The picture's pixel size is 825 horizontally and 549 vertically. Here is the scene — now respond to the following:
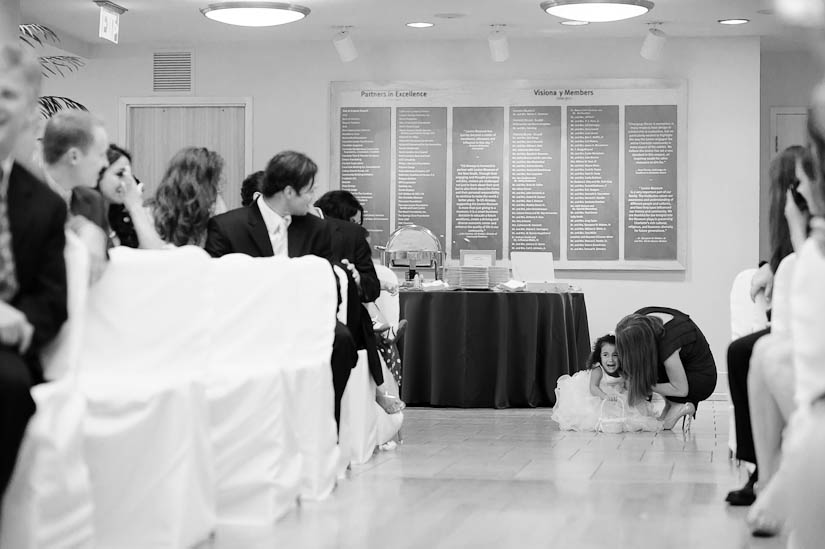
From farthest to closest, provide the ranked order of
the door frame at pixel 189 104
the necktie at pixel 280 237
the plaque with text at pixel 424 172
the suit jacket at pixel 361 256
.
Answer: the door frame at pixel 189 104, the plaque with text at pixel 424 172, the suit jacket at pixel 361 256, the necktie at pixel 280 237

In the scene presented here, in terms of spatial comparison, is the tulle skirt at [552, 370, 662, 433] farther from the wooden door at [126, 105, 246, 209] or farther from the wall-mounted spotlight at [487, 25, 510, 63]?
the wooden door at [126, 105, 246, 209]

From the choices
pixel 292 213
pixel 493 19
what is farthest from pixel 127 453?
pixel 493 19

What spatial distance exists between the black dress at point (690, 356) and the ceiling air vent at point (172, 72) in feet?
15.7

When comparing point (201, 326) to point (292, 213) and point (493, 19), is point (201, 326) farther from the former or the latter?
point (493, 19)

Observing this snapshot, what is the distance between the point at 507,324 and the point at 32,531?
544cm

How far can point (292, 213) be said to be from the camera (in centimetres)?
480

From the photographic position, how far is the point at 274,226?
4.76 meters

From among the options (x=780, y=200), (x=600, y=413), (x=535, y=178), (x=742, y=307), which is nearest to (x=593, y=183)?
(x=535, y=178)

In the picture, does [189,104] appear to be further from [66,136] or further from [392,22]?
[66,136]

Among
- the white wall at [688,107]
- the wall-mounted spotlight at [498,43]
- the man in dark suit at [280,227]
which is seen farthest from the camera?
the white wall at [688,107]

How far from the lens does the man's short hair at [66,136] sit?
10.2 ft

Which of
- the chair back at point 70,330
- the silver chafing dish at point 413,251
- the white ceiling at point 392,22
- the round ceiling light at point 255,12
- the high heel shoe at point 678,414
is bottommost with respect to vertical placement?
the high heel shoe at point 678,414

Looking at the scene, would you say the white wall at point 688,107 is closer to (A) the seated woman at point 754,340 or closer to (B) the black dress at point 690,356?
(B) the black dress at point 690,356

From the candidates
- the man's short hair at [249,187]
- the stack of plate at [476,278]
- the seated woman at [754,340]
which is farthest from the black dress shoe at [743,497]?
the stack of plate at [476,278]
